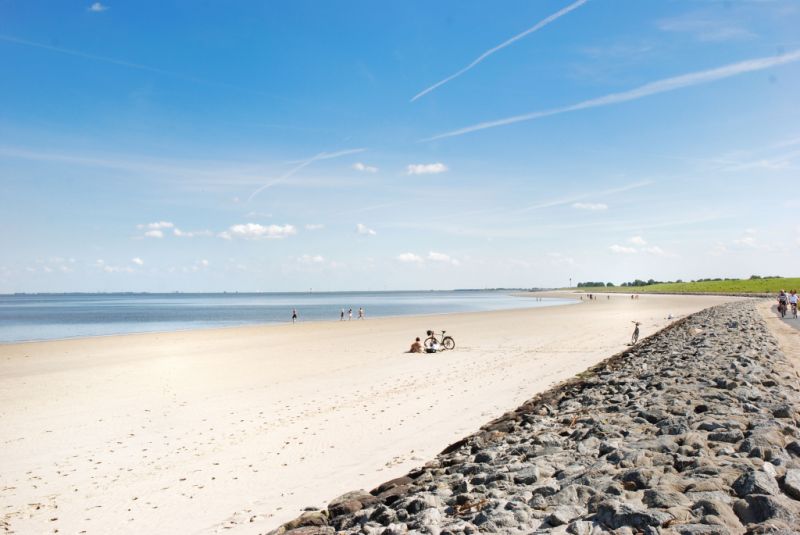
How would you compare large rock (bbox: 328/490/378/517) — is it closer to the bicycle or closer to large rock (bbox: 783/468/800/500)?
large rock (bbox: 783/468/800/500)

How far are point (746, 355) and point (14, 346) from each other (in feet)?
136

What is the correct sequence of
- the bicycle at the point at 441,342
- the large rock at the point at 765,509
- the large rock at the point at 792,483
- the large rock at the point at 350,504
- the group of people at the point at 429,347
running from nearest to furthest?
the large rock at the point at 765,509 < the large rock at the point at 792,483 < the large rock at the point at 350,504 < the group of people at the point at 429,347 < the bicycle at the point at 441,342

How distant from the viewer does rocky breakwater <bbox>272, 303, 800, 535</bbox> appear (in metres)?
5.01

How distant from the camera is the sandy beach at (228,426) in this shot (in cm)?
844

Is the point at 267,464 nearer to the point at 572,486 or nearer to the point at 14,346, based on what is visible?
the point at 572,486

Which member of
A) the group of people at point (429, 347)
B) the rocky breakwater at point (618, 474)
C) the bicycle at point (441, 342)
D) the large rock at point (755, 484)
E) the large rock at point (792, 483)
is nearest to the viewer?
the rocky breakwater at point (618, 474)

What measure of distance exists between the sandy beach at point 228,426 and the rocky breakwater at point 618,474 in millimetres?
1661

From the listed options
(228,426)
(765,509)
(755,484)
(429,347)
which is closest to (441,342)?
(429,347)

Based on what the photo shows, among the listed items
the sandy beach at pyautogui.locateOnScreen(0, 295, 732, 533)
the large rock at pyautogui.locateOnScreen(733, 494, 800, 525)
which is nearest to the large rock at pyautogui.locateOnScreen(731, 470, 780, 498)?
the large rock at pyautogui.locateOnScreen(733, 494, 800, 525)

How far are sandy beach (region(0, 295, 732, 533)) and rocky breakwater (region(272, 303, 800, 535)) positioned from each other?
5.45ft

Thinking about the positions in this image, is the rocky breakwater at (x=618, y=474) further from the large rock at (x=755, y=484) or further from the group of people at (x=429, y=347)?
the group of people at (x=429, y=347)

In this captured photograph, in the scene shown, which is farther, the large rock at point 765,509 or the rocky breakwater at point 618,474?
the rocky breakwater at point 618,474

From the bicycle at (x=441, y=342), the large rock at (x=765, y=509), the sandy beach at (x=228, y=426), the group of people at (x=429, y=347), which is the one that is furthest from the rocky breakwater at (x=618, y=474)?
the bicycle at (x=441, y=342)

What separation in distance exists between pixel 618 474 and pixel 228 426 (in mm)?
9688
